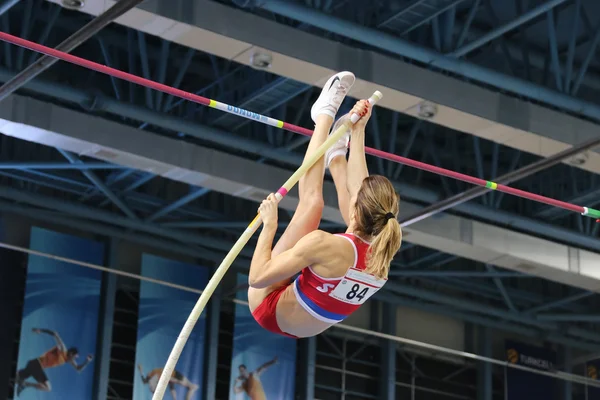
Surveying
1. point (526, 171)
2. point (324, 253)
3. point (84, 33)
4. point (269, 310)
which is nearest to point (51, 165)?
point (84, 33)

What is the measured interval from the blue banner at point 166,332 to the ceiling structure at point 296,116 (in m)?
0.58

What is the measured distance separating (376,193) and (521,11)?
6.31 m

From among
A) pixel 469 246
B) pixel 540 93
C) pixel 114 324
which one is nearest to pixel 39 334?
pixel 114 324

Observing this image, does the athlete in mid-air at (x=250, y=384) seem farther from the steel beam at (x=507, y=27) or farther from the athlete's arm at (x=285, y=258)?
the athlete's arm at (x=285, y=258)

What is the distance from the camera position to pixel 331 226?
49.8 feet

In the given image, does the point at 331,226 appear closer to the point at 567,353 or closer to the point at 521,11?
the point at 521,11

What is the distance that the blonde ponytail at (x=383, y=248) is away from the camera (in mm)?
5766

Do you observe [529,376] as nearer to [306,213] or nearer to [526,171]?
[526,171]

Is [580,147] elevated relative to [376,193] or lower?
elevated

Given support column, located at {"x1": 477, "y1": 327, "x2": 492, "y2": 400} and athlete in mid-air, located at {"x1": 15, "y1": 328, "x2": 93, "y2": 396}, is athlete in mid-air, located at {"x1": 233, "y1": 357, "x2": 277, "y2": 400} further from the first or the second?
support column, located at {"x1": 477, "y1": 327, "x2": 492, "y2": 400}

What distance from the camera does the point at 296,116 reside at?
44.7ft

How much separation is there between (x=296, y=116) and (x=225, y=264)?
796cm

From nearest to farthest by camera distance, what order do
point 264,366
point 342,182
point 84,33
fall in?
point 342,182, point 84,33, point 264,366

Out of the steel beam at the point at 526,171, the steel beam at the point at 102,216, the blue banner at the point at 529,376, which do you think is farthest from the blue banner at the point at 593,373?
the steel beam at the point at 526,171
